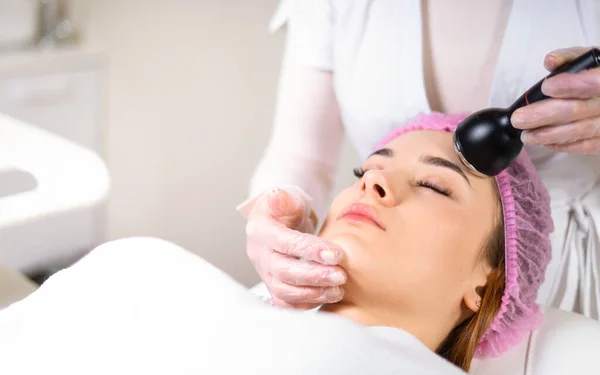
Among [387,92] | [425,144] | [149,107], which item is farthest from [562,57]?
[149,107]

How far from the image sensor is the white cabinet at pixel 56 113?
2041 millimetres

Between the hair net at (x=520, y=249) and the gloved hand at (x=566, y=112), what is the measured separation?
0.54 ft

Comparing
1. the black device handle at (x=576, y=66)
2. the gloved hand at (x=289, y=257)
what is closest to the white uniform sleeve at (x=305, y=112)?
the gloved hand at (x=289, y=257)

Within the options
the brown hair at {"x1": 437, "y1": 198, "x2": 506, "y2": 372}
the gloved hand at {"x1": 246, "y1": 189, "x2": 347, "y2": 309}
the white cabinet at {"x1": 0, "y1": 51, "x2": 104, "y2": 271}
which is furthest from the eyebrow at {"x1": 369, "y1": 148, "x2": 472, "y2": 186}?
the white cabinet at {"x1": 0, "y1": 51, "x2": 104, "y2": 271}

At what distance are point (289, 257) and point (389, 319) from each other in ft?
0.57

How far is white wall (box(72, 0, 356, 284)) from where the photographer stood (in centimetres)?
229

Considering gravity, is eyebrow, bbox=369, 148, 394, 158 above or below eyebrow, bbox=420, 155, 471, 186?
below

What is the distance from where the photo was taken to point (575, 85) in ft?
2.76

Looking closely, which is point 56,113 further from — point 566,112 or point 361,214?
point 566,112

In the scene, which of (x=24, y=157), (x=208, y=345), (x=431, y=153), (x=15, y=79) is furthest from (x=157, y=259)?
(x=15, y=79)

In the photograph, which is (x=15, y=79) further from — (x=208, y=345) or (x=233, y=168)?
(x=208, y=345)

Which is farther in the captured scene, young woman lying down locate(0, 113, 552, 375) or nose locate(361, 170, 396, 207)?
nose locate(361, 170, 396, 207)

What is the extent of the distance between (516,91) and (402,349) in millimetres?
495

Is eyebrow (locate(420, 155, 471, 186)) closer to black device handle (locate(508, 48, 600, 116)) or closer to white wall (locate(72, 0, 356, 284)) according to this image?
black device handle (locate(508, 48, 600, 116))
